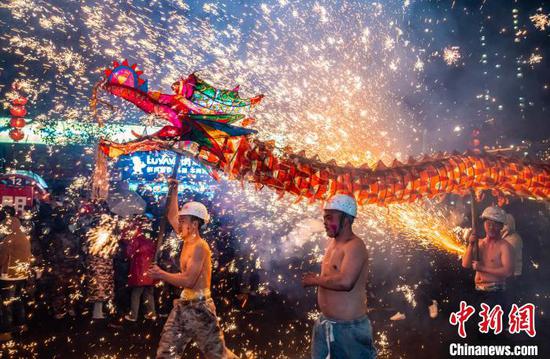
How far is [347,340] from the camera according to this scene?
305 centimetres

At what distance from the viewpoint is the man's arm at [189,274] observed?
3868mm

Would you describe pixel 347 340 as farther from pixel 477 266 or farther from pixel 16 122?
pixel 16 122

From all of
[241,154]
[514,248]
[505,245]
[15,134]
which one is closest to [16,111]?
[15,134]

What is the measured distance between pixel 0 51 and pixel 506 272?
915 inches

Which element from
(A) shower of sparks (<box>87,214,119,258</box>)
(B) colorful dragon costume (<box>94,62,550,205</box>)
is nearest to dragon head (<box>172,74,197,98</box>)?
(B) colorful dragon costume (<box>94,62,550,205</box>)

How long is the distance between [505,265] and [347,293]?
3.08 meters

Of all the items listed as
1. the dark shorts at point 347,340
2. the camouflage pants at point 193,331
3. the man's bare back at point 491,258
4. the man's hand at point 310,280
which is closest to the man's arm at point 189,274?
the camouflage pants at point 193,331

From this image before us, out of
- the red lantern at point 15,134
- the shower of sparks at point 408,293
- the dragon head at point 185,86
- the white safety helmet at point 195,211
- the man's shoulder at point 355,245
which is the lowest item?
the shower of sparks at point 408,293

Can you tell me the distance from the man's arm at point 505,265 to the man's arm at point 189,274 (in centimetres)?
365

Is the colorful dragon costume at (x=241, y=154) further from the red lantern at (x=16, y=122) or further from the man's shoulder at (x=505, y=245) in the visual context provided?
the red lantern at (x=16, y=122)

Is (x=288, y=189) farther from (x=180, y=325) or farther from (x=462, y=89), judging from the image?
(x=462, y=89)

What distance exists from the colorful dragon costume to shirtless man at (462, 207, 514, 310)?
51.5 inches

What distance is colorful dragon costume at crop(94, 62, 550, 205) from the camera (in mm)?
3354

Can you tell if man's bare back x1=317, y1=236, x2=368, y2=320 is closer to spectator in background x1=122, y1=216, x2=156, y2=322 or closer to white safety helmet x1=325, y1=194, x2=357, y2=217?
white safety helmet x1=325, y1=194, x2=357, y2=217
